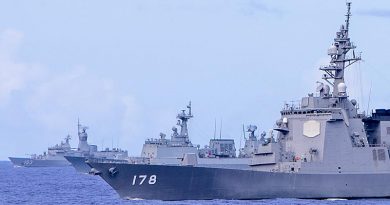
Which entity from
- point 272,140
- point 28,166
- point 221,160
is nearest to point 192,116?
point 221,160

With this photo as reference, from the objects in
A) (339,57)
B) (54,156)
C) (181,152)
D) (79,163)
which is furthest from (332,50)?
(54,156)

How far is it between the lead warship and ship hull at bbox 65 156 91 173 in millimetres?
59867

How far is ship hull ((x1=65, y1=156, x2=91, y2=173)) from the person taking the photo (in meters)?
101

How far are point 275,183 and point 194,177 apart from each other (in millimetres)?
A: 3745

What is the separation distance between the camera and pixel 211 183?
39.6m

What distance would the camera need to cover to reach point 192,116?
7012 centimetres

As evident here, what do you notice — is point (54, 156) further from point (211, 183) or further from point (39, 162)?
point (211, 183)

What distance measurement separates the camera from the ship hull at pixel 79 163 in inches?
3988

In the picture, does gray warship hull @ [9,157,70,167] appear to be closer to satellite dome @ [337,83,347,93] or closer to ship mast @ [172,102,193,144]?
ship mast @ [172,102,193,144]

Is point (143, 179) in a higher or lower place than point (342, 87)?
lower

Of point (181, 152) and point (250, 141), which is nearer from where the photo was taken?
point (181, 152)

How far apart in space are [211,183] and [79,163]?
66206 mm

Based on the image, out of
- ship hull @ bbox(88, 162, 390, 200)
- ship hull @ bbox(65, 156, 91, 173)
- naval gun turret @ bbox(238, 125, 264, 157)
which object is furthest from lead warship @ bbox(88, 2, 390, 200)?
ship hull @ bbox(65, 156, 91, 173)

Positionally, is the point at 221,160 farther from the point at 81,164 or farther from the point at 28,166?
the point at 28,166
